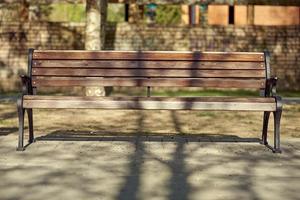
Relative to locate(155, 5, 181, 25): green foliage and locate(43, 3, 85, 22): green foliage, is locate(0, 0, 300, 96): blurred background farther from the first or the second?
locate(43, 3, 85, 22): green foliage

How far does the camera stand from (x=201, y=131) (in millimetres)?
6418

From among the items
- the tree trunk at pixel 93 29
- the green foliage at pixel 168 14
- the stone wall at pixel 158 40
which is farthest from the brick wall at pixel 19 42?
the green foliage at pixel 168 14

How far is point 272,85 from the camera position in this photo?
4.93m

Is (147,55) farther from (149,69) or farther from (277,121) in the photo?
(277,121)

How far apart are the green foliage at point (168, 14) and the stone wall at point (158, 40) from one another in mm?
9760

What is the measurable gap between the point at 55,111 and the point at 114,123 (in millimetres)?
1624

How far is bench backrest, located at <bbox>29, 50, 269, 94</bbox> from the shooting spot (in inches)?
203

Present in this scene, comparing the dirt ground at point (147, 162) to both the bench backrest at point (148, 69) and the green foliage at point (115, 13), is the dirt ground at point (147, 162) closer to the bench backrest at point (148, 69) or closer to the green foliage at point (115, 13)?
the bench backrest at point (148, 69)

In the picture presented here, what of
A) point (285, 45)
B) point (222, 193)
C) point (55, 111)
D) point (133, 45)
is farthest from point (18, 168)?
point (285, 45)

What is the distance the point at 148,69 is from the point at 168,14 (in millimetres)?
18568

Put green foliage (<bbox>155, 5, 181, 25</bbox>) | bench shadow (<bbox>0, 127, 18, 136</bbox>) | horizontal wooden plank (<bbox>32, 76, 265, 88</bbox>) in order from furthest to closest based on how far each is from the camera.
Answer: green foliage (<bbox>155, 5, 181, 25</bbox>)
bench shadow (<bbox>0, 127, 18, 136</bbox>)
horizontal wooden plank (<bbox>32, 76, 265, 88</bbox>)

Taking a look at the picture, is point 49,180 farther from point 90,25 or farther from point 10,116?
point 90,25

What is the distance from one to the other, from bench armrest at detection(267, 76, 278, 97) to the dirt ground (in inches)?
23.7

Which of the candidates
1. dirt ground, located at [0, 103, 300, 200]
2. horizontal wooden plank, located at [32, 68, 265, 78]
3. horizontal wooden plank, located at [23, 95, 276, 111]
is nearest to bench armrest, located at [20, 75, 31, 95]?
horizontal wooden plank, located at [32, 68, 265, 78]
